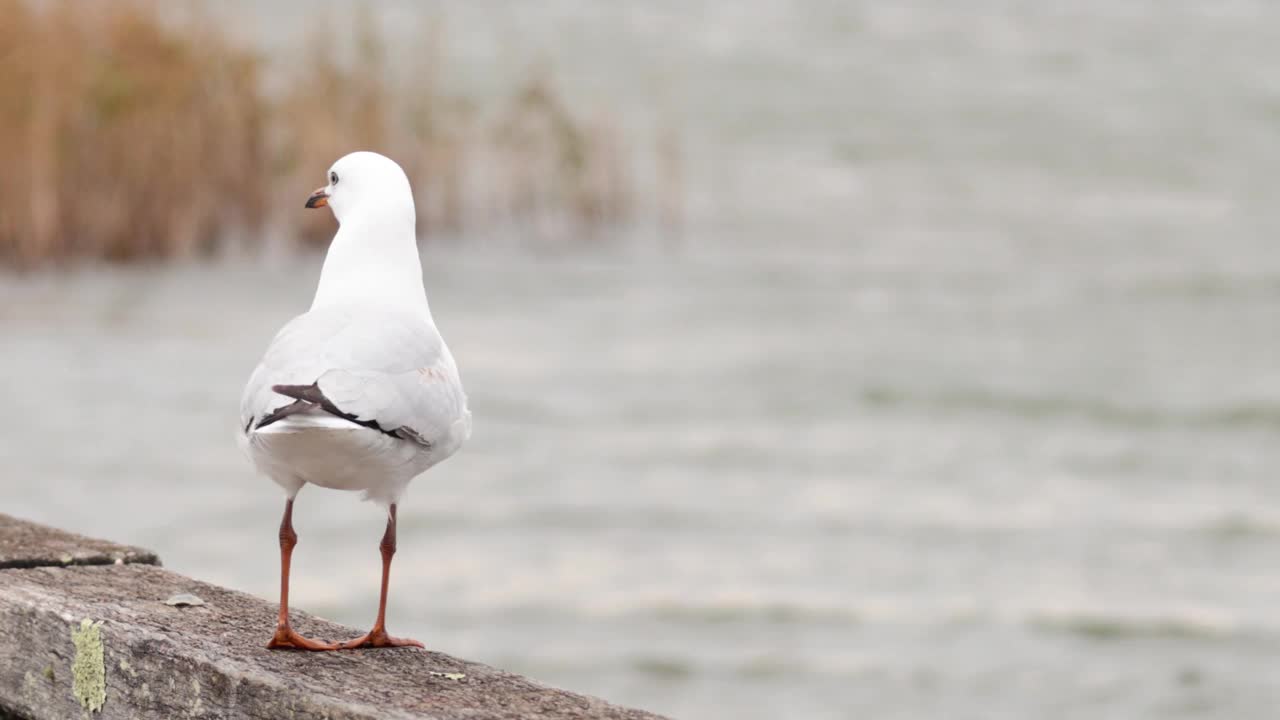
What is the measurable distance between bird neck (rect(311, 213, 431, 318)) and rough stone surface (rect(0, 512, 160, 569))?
612 mm

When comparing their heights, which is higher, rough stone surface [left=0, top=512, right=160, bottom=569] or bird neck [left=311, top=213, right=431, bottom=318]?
bird neck [left=311, top=213, right=431, bottom=318]

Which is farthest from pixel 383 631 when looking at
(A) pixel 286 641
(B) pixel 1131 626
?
(B) pixel 1131 626

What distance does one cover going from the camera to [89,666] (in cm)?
222

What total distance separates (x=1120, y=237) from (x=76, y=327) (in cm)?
1286

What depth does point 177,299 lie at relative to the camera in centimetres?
1491

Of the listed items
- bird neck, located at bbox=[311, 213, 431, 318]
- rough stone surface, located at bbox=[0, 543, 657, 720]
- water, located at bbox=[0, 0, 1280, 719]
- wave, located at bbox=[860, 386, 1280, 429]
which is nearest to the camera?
rough stone surface, located at bbox=[0, 543, 657, 720]

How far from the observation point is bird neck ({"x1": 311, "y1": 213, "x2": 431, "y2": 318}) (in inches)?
91.7

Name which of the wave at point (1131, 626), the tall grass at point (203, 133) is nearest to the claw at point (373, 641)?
the wave at point (1131, 626)

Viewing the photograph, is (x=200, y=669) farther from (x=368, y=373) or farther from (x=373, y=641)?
(x=368, y=373)

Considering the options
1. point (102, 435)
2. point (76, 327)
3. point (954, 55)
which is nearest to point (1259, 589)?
point (102, 435)

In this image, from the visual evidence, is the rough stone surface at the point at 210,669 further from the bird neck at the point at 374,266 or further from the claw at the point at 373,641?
the bird neck at the point at 374,266

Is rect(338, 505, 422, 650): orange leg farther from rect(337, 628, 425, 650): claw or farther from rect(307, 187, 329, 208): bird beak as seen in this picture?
rect(307, 187, 329, 208): bird beak

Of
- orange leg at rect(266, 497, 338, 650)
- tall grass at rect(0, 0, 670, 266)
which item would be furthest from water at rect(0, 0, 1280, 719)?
orange leg at rect(266, 497, 338, 650)

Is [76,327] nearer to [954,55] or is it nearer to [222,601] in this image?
[222,601]
